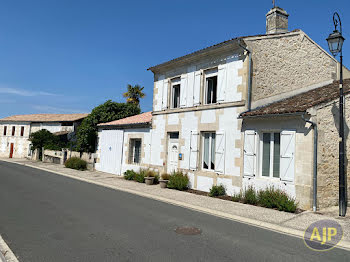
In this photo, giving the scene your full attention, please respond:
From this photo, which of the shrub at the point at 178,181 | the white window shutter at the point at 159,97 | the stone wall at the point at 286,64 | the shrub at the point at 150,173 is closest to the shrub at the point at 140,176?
the shrub at the point at 150,173

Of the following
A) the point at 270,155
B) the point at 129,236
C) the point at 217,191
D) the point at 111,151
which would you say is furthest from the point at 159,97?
the point at 129,236

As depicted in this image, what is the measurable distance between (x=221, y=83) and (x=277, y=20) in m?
4.16

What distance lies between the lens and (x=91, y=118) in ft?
79.2

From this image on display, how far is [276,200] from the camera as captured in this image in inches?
303

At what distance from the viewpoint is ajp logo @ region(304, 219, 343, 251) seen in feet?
15.8

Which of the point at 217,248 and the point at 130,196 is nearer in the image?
the point at 217,248

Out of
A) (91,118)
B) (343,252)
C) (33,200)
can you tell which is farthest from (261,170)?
(91,118)

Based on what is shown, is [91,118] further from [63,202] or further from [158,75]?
[63,202]

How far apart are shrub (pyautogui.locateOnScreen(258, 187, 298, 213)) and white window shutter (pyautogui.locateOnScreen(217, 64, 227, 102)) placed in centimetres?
392

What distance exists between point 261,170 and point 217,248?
5035mm

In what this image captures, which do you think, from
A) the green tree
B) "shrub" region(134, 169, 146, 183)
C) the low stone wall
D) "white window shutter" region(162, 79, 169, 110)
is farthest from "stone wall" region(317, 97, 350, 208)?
the green tree

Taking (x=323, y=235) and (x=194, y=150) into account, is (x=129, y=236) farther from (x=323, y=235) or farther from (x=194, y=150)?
(x=194, y=150)

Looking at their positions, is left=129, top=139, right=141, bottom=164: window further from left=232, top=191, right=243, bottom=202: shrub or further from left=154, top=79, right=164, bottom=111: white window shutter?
left=232, top=191, right=243, bottom=202: shrub

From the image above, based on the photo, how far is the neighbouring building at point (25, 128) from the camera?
31811mm
